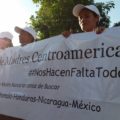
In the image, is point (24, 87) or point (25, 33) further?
point (25, 33)

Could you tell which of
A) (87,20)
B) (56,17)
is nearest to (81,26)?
(87,20)

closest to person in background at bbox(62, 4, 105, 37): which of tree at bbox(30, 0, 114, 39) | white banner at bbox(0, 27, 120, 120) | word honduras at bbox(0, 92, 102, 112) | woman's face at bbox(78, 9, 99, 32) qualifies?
woman's face at bbox(78, 9, 99, 32)

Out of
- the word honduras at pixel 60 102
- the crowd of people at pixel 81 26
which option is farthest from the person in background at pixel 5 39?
the word honduras at pixel 60 102

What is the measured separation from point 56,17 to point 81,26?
14.6 meters

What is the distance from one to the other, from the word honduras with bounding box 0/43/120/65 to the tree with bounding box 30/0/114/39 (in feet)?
43.7

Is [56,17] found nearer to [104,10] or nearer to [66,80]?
[104,10]

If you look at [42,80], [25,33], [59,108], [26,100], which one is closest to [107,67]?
[59,108]

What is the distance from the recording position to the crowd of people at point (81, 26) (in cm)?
570

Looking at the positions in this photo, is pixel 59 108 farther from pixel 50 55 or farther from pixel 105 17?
pixel 105 17

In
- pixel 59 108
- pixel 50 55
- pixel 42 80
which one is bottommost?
pixel 59 108

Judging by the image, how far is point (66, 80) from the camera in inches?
199

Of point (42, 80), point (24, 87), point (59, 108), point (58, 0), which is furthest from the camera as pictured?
point (58, 0)

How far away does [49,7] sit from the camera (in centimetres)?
2070

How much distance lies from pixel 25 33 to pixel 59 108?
7.21 feet
